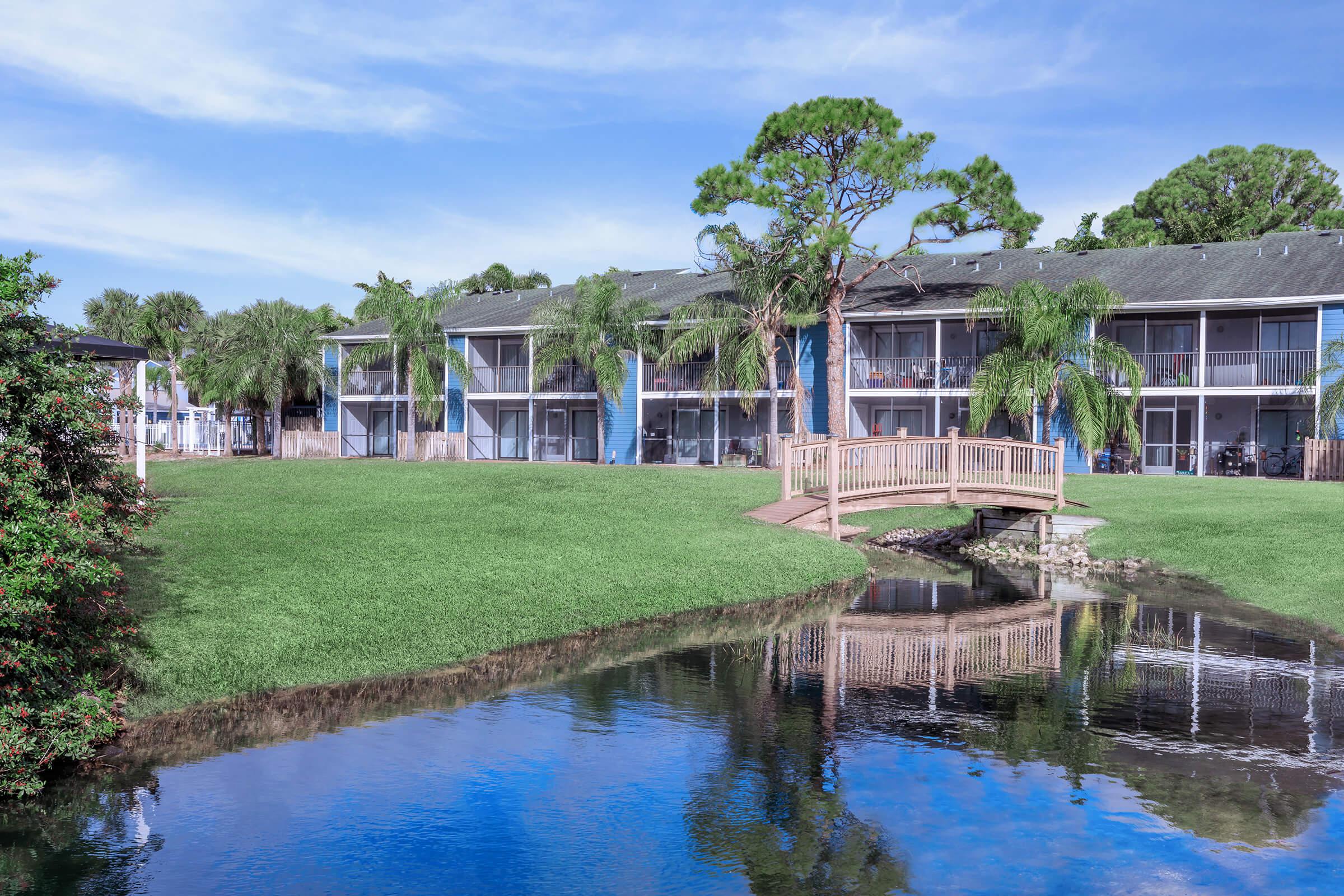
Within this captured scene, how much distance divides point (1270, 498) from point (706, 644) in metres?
15.0

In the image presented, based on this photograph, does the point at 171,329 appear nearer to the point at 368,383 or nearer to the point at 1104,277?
the point at 368,383

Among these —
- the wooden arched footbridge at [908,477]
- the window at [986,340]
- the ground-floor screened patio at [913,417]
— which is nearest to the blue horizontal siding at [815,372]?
the ground-floor screened patio at [913,417]

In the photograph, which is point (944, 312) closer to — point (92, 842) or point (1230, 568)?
point (1230, 568)

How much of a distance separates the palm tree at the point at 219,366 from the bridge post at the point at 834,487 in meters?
25.7

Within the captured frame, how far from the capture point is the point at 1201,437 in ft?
103

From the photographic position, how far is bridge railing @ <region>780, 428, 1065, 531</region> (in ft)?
69.9

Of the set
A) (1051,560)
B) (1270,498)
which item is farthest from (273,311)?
(1270,498)

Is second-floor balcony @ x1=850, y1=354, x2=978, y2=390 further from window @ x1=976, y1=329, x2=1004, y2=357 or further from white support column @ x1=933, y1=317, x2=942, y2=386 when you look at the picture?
window @ x1=976, y1=329, x2=1004, y2=357

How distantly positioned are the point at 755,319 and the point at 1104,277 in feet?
37.2

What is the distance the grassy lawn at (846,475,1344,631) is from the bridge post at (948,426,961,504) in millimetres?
2725

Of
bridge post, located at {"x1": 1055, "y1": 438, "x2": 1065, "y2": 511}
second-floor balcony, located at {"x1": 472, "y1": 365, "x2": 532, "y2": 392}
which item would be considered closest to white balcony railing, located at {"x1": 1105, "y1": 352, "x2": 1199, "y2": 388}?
bridge post, located at {"x1": 1055, "y1": 438, "x2": 1065, "y2": 511}

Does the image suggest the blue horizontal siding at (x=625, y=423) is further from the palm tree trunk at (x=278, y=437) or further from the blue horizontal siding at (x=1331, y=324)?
the blue horizontal siding at (x=1331, y=324)

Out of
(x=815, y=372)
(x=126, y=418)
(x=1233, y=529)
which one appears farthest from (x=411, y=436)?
(x=1233, y=529)

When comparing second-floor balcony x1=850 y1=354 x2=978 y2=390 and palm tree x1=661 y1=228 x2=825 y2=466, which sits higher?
palm tree x1=661 y1=228 x2=825 y2=466
